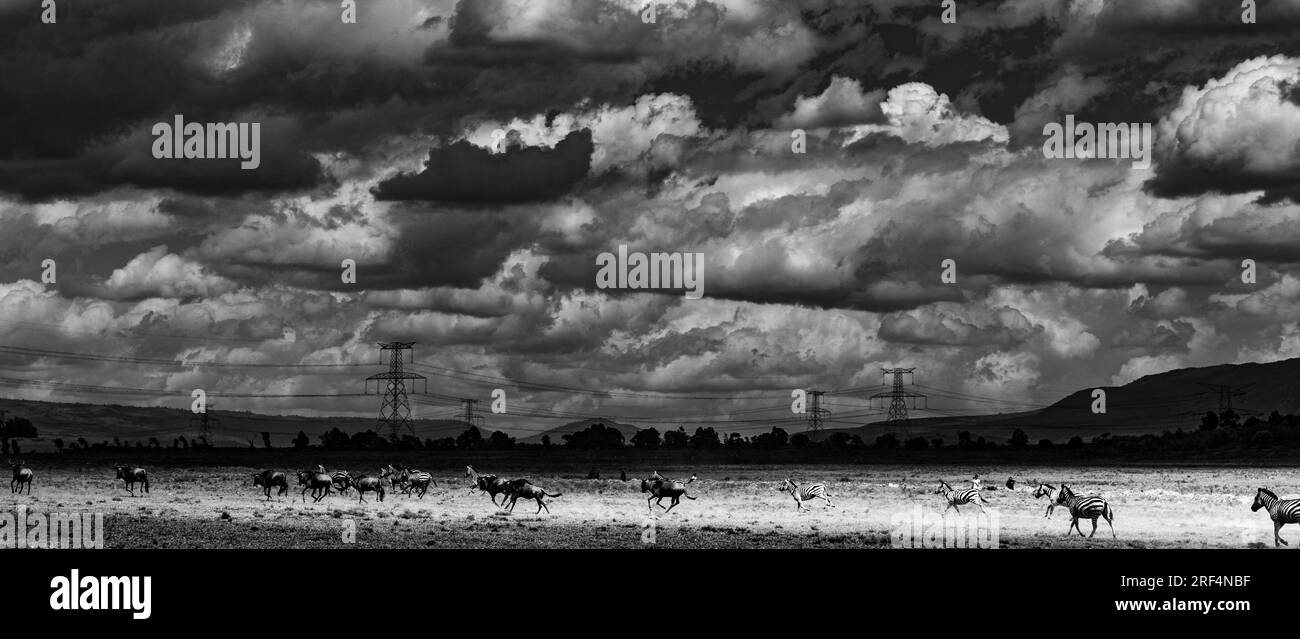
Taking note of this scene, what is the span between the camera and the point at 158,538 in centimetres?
3975

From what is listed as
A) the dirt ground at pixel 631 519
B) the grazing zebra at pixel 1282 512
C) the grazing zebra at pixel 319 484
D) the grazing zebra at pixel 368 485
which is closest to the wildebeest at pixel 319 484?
the grazing zebra at pixel 319 484

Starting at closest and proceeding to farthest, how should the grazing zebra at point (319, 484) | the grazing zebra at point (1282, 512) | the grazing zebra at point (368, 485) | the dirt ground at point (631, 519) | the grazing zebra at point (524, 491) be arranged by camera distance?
1. the grazing zebra at point (1282, 512)
2. the dirt ground at point (631, 519)
3. the grazing zebra at point (524, 491)
4. the grazing zebra at point (319, 484)
5. the grazing zebra at point (368, 485)

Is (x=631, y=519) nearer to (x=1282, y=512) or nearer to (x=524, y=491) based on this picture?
(x=524, y=491)

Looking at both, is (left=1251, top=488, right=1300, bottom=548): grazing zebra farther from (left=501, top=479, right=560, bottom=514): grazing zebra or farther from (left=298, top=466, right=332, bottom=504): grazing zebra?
(left=298, top=466, right=332, bottom=504): grazing zebra

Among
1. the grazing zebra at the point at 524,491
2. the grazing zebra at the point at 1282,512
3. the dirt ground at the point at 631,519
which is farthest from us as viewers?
the grazing zebra at the point at 524,491

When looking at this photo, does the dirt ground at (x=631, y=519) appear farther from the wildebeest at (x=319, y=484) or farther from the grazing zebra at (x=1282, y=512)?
the grazing zebra at (x=1282, y=512)

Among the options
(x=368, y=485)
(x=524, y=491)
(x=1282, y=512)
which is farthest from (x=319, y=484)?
(x=1282, y=512)

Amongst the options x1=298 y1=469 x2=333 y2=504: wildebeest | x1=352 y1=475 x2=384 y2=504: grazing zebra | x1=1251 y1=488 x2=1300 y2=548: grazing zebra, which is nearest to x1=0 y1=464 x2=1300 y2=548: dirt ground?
x1=352 y1=475 x2=384 y2=504: grazing zebra

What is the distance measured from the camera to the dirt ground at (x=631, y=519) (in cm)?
3978

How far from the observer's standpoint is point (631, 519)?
48.8 m

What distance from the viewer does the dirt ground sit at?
3978cm
